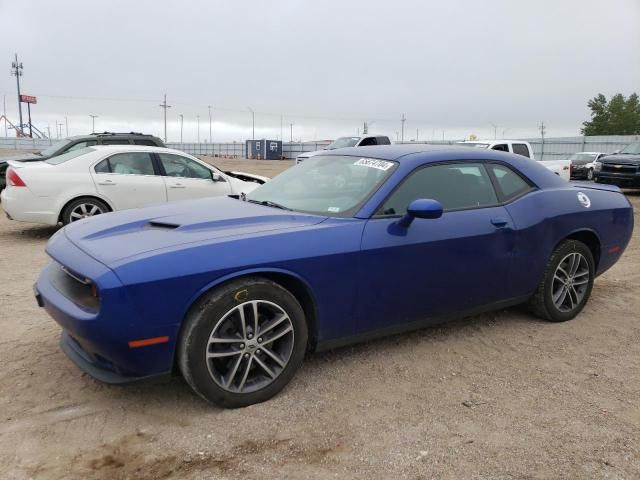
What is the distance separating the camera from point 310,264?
126 inches

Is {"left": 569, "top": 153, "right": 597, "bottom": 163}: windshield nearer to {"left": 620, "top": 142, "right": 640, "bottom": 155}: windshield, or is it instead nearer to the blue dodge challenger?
{"left": 620, "top": 142, "right": 640, "bottom": 155}: windshield

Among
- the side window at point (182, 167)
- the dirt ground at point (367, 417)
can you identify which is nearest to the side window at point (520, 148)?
the side window at point (182, 167)

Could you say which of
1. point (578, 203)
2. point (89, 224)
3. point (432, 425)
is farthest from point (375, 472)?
point (578, 203)

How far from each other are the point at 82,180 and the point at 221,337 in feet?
19.1

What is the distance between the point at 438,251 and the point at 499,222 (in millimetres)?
679

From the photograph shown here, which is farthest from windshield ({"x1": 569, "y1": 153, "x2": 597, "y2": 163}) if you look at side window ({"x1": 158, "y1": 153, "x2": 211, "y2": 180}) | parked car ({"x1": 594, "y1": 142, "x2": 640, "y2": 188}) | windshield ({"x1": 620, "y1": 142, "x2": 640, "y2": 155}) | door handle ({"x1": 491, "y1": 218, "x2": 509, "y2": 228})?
door handle ({"x1": 491, "y1": 218, "x2": 509, "y2": 228})

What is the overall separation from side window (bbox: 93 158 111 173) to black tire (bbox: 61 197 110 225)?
0.44 m

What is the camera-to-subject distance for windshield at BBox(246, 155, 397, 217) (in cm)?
368

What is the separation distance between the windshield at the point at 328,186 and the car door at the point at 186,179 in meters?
4.40

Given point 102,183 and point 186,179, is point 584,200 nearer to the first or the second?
point 186,179

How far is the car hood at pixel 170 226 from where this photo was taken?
2998mm

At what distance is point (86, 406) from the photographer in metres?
3.13

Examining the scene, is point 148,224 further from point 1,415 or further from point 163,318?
point 1,415

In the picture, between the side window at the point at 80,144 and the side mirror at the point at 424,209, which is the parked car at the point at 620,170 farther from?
the side mirror at the point at 424,209
